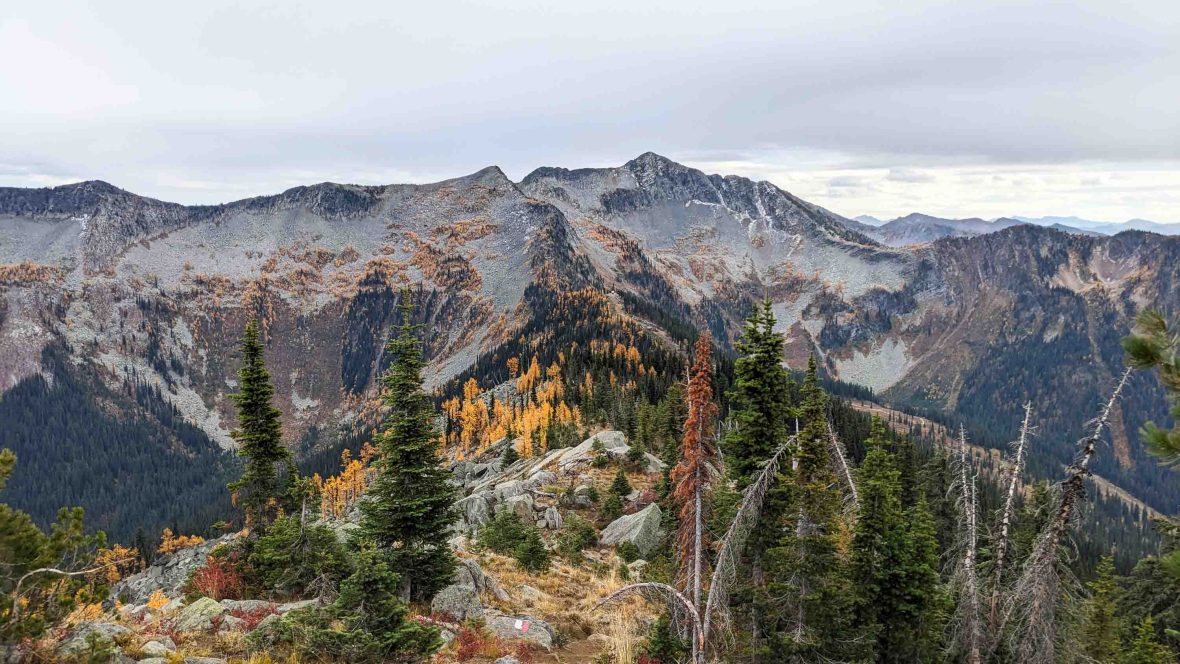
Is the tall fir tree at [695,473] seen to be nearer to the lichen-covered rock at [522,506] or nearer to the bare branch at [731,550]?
the bare branch at [731,550]

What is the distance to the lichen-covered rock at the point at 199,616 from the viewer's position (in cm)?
1559

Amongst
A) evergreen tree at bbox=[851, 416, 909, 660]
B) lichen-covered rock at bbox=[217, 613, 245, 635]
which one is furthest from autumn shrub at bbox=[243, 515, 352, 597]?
evergreen tree at bbox=[851, 416, 909, 660]

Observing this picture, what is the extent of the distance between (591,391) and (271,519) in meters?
85.5

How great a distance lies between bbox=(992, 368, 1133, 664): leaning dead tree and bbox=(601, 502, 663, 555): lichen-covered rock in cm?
2214

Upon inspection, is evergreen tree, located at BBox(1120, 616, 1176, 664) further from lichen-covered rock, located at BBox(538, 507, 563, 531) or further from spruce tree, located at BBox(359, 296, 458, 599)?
lichen-covered rock, located at BBox(538, 507, 563, 531)

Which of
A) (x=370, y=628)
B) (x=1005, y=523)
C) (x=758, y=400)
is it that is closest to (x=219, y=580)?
(x=370, y=628)

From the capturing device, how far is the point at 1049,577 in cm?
1727

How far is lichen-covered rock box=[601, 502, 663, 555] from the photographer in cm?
3753

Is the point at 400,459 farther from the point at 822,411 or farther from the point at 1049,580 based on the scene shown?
the point at 1049,580

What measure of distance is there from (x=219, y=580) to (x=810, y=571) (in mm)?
20510

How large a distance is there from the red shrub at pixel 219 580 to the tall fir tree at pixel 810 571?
61.2ft

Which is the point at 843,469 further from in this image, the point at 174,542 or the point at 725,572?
the point at 174,542

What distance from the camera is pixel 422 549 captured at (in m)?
22.5

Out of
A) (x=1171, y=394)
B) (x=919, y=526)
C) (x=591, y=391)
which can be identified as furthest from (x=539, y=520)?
(x=591, y=391)
